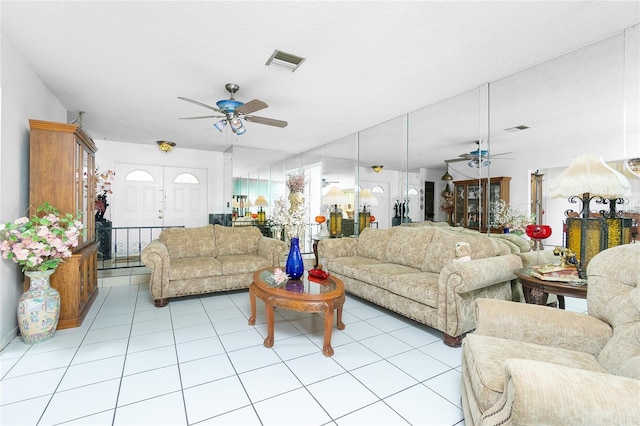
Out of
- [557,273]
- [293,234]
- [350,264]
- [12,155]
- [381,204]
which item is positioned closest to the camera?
[557,273]

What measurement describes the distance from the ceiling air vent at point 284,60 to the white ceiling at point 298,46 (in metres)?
0.06

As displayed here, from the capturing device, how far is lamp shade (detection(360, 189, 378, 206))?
5.27 m

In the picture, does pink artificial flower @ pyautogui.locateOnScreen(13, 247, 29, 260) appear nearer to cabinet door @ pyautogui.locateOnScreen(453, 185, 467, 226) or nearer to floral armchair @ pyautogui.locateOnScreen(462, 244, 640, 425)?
floral armchair @ pyautogui.locateOnScreen(462, 244, 640, 425)

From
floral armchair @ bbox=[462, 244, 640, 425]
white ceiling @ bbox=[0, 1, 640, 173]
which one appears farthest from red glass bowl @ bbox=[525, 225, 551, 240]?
white ceiling @ bbox=[0, 1, 640, 173]

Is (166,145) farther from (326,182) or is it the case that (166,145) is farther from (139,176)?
(326,182)

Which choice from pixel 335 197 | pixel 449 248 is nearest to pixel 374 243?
pixel 449 248

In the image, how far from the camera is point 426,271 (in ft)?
10.5

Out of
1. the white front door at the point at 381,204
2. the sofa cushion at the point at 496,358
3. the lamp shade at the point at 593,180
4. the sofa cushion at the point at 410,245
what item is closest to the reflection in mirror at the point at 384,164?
the white front door at the point at 381,204

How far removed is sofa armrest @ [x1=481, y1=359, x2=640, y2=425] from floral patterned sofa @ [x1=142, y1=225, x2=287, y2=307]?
3.35 metres

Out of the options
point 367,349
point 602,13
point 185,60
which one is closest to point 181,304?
point 367,349

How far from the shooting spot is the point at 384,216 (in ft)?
16.6

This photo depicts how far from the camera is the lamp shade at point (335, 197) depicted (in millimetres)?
5715

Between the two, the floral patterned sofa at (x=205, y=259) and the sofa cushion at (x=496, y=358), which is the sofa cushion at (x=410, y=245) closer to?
the floral patterned sofa at (x=205, y=259)

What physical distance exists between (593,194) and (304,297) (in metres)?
2.33
